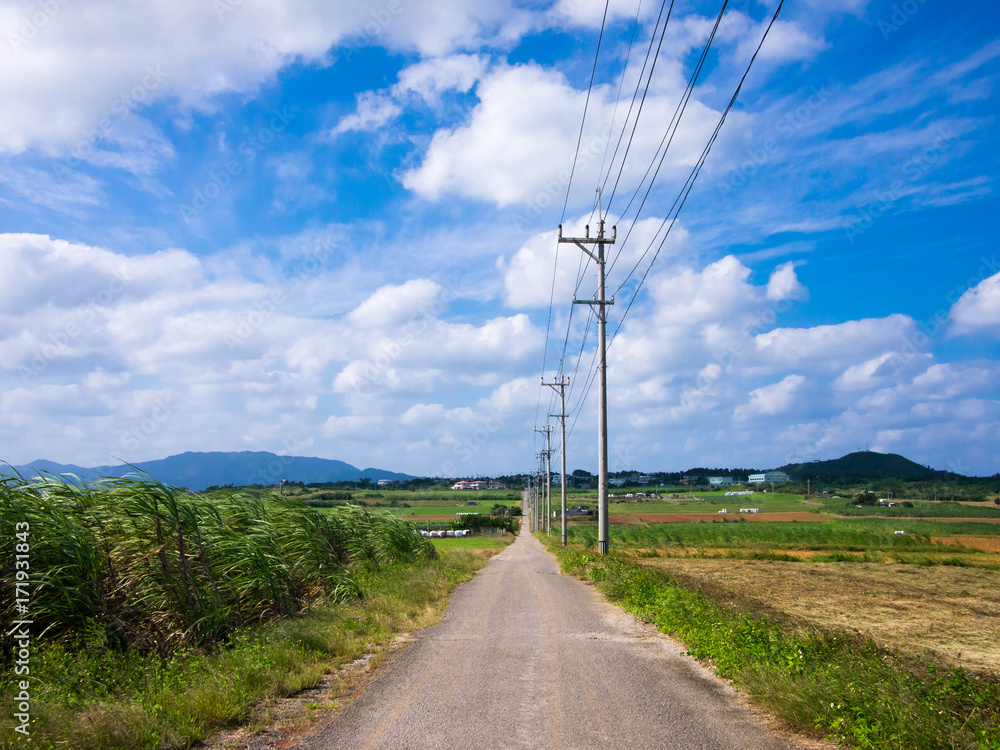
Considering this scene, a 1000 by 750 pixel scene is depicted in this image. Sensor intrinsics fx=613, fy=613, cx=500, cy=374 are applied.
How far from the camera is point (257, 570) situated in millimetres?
11602

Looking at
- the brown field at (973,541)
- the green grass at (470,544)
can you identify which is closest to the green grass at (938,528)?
the brown field at (973,541)

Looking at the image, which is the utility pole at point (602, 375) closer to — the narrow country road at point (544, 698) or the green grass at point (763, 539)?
the narrow country road at point (544, 698)

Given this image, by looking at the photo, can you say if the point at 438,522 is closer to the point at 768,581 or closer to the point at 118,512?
the point at 768,581

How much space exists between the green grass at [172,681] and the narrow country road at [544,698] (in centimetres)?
105

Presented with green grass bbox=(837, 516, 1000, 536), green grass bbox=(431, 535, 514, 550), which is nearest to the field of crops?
green grass bbox=(431, 535, 514, 550)

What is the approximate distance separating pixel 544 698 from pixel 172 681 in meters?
4.25

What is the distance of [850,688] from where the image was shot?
623 cm

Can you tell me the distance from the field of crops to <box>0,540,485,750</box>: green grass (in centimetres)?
40

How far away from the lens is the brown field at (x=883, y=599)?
14320mm

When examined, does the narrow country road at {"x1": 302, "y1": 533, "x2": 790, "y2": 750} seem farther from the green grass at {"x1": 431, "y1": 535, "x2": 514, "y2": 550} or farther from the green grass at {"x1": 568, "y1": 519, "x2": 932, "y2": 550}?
the green grass at {"x1": 431, "y1": 535, "x2": 514, "y2": 550}

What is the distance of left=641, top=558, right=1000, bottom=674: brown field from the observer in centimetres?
1432

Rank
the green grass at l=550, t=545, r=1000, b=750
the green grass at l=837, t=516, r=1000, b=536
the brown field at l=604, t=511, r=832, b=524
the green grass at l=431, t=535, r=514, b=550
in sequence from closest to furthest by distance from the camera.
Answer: the green grass at l=550, t=545, r=1000, b=750, the green grass at l=431, t=535, r=514, b=550, the green grass at l=837, t=516, r=1000, b=536, the brown field at l=604, t=511, r=832, b=524

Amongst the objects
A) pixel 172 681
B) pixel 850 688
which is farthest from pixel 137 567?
pixel 850 688

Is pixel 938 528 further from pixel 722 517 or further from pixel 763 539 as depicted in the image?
pixel 722 517
